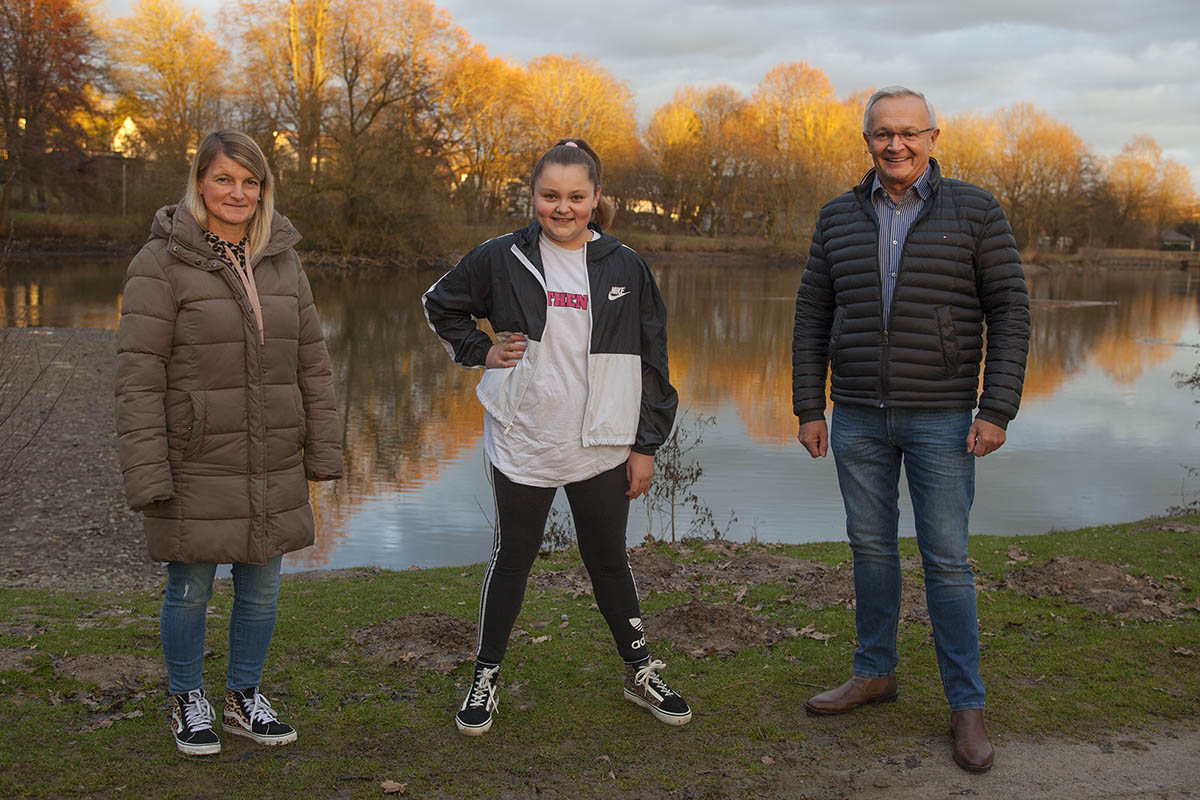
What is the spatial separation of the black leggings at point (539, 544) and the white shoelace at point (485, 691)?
0.15 feet

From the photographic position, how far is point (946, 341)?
12.2ft

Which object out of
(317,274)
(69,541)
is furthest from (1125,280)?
(69,541)

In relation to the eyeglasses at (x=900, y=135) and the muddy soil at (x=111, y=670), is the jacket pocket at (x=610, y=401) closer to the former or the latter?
the eyeglasses at (x=900, y=135)

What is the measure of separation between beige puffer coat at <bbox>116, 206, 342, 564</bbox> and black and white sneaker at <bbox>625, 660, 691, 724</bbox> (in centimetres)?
139

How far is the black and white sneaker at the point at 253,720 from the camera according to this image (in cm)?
362

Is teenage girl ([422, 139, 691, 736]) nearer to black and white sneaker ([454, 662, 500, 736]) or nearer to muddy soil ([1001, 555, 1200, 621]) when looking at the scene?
black and white sneaker ([454, 662, 500, 736])

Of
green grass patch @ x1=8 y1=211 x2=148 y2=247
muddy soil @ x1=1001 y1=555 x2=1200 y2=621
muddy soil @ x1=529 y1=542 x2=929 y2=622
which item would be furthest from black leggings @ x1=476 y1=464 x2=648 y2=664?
green grass patch @ x1=8 y1=211 x2=148 y2=247

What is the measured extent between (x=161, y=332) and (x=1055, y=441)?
14.7 meters

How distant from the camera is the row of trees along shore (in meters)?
43.6

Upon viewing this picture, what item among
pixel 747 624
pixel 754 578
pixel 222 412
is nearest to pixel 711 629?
pixel 747 624

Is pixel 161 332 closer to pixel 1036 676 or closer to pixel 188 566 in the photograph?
pixel 188 566

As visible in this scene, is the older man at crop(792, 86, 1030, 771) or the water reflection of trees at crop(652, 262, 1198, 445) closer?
the older man at crop(792, 86, 1030, 771)

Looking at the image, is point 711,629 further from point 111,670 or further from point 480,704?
point 111,670

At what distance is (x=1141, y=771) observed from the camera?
11.8 ft
